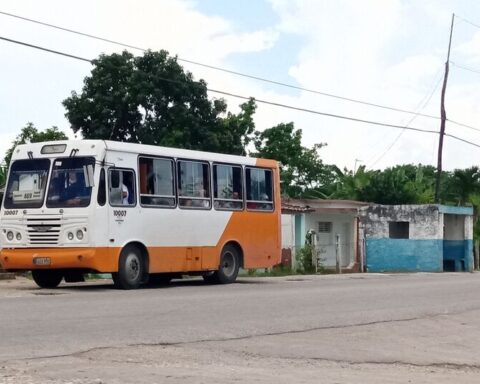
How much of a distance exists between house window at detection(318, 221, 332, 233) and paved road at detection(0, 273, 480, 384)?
24.0 m

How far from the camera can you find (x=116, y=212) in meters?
19.7

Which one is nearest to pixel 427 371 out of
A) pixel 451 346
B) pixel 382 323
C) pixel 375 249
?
pixel 451 346

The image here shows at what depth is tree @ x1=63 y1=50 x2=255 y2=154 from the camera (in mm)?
45188

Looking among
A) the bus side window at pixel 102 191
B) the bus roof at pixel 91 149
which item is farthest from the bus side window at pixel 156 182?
the bus side window at pixel 102 191

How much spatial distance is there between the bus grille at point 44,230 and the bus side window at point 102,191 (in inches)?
35.0

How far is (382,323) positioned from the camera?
1475 centimetres

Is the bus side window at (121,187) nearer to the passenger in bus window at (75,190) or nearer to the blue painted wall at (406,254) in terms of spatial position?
the passenger in bus window at (75,190)

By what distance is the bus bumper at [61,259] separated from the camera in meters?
19.1

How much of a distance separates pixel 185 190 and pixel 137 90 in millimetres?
24122

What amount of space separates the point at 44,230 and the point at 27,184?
1129mm

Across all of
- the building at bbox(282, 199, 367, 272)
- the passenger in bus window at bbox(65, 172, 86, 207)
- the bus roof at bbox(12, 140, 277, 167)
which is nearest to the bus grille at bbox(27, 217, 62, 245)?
the passenger in bus window at bbox(65, 172, 86, 207)

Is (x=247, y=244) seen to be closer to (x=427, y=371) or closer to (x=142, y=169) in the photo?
(x=142, y=169)

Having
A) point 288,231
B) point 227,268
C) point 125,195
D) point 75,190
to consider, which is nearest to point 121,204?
point 125,195

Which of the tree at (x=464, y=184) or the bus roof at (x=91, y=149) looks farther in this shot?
the tree at (x=464, y=184)
